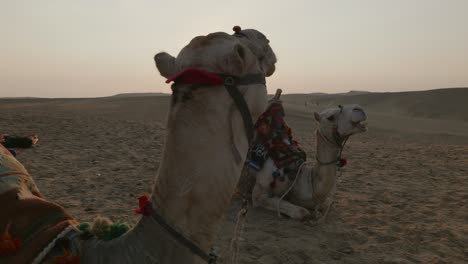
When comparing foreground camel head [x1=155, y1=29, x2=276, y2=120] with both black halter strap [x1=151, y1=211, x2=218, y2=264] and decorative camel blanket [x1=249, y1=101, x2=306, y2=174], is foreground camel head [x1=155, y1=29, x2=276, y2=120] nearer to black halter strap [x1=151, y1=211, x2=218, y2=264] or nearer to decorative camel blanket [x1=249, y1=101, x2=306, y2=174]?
black halter strap [x1=151, y1=211, x2=218, y2=264]

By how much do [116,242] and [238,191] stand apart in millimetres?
4099

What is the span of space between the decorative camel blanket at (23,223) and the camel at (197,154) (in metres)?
0.01

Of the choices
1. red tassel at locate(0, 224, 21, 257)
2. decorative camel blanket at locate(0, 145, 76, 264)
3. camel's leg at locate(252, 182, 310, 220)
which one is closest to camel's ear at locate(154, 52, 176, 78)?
decorative camel blanket at locate(0, 145, 76, 264)

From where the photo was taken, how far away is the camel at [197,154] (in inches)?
57.5

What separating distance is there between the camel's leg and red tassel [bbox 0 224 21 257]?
3.54 metres

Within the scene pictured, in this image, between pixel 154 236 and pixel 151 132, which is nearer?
pixel 154 236

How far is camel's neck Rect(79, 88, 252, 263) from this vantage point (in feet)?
4.79

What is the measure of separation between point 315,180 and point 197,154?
3.40 metres

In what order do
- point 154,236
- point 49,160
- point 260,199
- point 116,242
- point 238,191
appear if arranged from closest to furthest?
point 154,236
point 116,242
point 260,199
point 238,191
point 49,160

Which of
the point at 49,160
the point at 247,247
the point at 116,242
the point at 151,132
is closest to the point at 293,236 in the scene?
the point at 247,247

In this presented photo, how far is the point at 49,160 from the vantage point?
7.65m

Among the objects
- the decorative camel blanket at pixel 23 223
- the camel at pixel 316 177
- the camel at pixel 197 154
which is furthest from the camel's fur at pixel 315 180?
the decorative camel blanket at pixel 23 223

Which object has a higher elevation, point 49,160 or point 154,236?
point 154,236

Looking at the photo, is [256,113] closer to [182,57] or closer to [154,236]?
[182,57]
